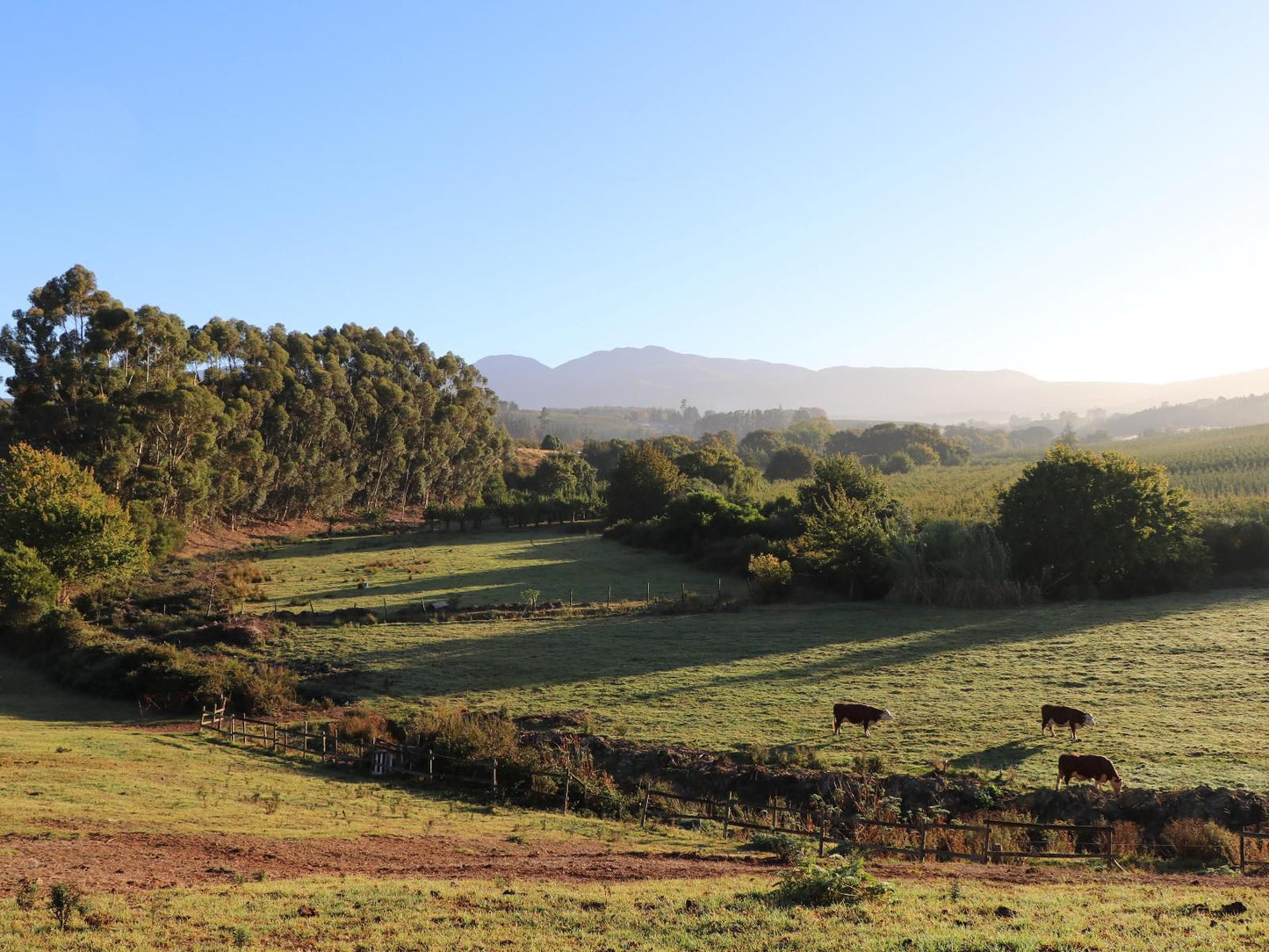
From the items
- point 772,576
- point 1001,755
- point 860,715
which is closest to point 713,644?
point 772,576

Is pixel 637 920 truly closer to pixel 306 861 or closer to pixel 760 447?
pixel 306 861

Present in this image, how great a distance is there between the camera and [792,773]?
20250 mm

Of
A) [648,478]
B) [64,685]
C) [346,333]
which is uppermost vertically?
[346,333]

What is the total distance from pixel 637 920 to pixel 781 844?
5.94m

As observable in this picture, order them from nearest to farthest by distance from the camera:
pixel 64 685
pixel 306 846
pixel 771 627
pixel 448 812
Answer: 1. pixel 306 846
2. pixel 448 812
3. pixel 64 685
4. pixel 771 627

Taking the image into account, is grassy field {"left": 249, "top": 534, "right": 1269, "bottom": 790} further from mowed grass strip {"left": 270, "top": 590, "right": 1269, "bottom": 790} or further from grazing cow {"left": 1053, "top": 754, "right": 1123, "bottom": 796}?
grazing cow {"left": 1053, "top": 754, "right": 1123, "bottom": 796}

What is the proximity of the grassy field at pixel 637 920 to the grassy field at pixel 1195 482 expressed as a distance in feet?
147

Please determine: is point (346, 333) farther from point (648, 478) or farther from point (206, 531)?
point (648, 478)

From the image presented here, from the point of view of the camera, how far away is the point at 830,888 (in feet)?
38.5

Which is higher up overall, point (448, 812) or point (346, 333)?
point (346, 333)

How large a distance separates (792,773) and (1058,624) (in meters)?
23.0

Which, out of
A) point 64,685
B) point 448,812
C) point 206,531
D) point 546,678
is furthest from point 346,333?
point 448,812

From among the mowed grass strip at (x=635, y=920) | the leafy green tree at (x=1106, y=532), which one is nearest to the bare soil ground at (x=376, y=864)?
the mowed grass strip at (x=635, y=920)

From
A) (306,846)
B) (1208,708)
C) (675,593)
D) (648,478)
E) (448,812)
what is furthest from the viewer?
(648,478)
